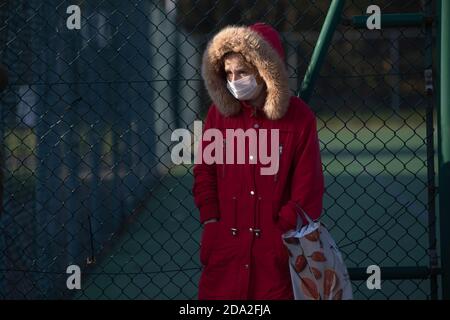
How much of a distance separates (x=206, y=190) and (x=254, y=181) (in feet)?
0.72

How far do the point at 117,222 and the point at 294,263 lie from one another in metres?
4.22

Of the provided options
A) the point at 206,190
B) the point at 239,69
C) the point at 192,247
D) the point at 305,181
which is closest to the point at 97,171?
the point at 192,247

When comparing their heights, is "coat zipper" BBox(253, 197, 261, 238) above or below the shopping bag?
above

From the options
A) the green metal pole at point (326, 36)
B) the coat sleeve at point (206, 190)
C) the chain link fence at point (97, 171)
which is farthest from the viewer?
the chain link fence at point (97, 171)

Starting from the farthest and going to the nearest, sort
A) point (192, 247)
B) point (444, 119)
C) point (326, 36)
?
point (192, 247) → point (444, 119) → point (326, 36)

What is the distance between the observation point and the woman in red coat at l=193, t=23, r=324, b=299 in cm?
401

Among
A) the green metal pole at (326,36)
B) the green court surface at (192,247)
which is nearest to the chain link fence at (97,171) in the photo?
the green court surface at (192,247)

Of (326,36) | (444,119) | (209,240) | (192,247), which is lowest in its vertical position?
(209,240)

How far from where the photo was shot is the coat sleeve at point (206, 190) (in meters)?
4.11

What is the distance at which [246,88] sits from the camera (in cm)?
407

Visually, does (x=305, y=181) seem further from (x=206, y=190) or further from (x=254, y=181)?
(x=206, y=190)
